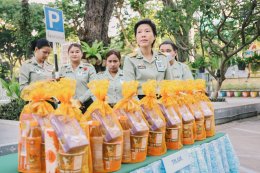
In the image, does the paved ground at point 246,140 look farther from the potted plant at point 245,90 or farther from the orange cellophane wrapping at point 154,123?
the potted plant at point 245,90

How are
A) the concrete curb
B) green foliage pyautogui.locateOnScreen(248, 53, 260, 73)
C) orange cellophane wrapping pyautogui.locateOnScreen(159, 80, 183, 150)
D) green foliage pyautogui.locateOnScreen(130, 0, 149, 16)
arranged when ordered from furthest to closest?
green foliage pyautogui.locateOnScreen(248, 53, 260, 73) → green foliage pyautogui.locateOnScreen(130, 0, 149, 16) → the concrete curb → orange cellophane wrapping pyautogui.locateOnScreen(159, 80, 183, 150)

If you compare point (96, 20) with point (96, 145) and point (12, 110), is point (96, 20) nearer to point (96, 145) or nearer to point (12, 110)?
point (12, 110)

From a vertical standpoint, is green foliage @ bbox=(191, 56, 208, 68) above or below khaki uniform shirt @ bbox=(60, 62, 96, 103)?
above

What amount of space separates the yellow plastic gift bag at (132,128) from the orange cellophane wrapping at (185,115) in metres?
0.41

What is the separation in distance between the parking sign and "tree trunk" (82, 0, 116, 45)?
3458 millimetres

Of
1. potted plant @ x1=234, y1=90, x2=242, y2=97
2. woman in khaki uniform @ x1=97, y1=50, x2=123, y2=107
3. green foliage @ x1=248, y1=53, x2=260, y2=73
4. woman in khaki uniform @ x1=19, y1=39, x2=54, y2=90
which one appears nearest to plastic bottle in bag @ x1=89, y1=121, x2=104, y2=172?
woman in khaki uniform @ x1=97, y1=50, x2=123, y2=107

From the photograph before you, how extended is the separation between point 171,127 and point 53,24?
282 cm

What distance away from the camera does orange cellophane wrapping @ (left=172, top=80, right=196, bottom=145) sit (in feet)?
6.68

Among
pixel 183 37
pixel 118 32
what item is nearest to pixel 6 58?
pixel 118 32

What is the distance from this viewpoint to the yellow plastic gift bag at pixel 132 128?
1618 millimetres

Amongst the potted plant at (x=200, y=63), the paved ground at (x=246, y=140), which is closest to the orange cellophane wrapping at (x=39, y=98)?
the paved ground at (x=246, y=140)

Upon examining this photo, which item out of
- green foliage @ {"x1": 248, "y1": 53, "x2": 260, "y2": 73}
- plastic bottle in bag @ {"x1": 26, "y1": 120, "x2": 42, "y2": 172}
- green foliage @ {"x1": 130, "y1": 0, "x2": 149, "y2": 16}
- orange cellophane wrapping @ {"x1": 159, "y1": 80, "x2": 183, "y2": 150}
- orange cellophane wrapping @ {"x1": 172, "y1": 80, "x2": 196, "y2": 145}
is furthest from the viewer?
green foliage @ {"x1": 248, "y1": 53, "x2": 260, "y2": 73}

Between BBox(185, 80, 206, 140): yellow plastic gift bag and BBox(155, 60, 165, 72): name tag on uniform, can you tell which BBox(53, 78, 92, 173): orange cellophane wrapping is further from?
BBox(155, 60, 165, 72): name tag on uniform

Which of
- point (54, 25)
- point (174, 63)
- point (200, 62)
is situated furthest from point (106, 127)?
point (200, 62)
